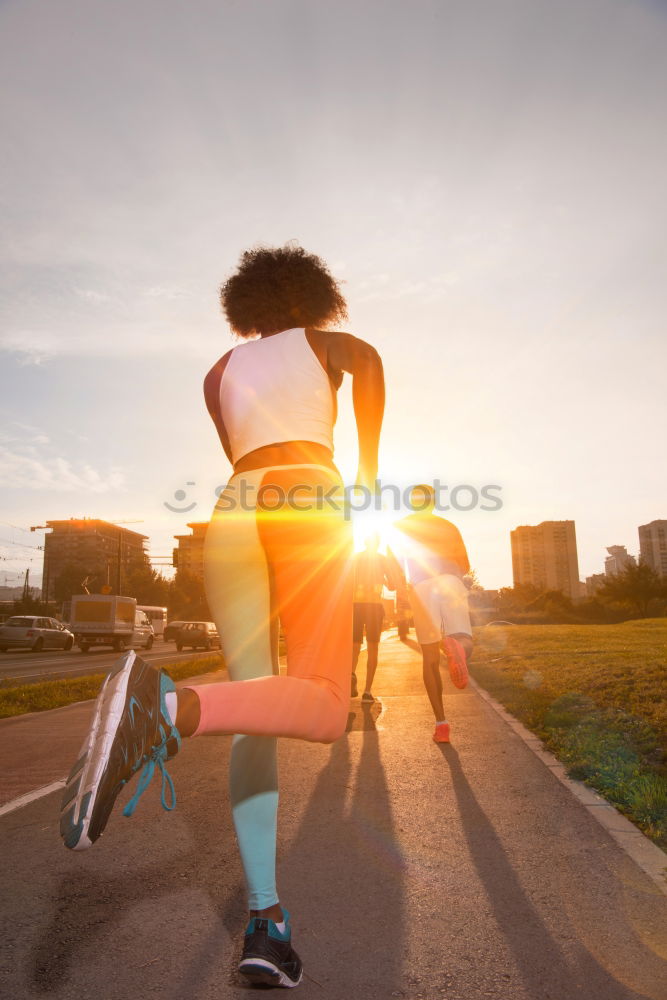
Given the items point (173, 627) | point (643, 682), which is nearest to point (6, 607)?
point (173, 627)

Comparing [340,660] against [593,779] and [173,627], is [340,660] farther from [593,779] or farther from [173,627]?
[173,627]

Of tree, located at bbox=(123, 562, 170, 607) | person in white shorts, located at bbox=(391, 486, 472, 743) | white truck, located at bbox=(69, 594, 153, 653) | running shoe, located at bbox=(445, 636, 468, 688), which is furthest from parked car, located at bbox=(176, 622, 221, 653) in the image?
tree, located at bbox=(123, 562, 170, 607)

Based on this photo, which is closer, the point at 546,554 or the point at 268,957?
the point at 268,957

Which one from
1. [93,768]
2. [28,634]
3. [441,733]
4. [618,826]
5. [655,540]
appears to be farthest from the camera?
[655,540]

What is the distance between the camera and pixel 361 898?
8.68 feet

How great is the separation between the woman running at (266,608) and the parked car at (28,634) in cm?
3275

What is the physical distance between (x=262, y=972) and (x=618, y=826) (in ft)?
7.34

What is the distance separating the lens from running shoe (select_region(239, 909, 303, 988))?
1.93 metres

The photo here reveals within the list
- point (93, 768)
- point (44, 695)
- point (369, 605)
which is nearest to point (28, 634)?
point (44, 695)

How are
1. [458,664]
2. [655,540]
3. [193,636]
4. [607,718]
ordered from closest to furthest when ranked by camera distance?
1. [458,664]
2. [607,718]
3. [193,636]
4. [655,540]

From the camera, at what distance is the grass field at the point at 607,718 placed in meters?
3.93

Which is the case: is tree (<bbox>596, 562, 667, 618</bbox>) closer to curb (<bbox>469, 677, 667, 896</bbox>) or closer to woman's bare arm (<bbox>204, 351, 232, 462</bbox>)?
curb (<bbox>469, 677, 667, 896</bbox>)

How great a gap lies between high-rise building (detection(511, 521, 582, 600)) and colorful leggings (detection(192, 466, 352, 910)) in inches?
5759

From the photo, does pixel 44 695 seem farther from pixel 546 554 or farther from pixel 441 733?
pixel 546 554
